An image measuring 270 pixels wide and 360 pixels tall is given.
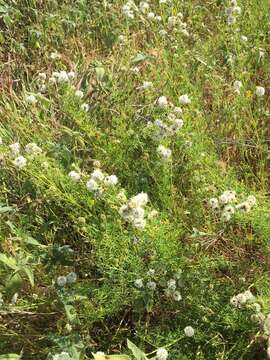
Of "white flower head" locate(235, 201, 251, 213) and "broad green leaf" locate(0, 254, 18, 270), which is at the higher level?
"white flower head" locate(235, 201, 251, 213)

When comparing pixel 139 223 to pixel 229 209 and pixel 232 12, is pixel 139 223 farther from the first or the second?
pixel 232 12

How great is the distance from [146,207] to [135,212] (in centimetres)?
28

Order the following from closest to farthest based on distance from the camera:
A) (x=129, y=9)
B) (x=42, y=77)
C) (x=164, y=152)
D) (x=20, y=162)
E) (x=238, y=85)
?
(x=20, y=162) → (x=164, y=152) → (x=238, y=85) → (x=42, y=77) → (x=129, y=9)

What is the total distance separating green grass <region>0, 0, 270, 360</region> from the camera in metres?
2.20

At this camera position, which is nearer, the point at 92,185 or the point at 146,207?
the point at 92,185

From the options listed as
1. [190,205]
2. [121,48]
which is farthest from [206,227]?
[121,48]

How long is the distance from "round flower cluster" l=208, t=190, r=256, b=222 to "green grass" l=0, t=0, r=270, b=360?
87 mm

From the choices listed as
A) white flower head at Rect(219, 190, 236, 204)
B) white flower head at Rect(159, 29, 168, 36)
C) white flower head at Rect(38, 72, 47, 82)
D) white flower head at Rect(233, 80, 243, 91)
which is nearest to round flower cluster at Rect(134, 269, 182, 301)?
white flower head at Rect(219, 190, 236, 204)

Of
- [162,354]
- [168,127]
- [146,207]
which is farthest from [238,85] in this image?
[162,354]

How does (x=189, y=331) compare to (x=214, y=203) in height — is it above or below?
below

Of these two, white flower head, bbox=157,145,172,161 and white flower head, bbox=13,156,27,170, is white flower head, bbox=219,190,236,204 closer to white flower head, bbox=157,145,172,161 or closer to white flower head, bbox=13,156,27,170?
white flower head, bbox=157,145,172,161

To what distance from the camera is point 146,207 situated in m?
2.30

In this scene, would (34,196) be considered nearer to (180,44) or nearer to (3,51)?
(180,44)

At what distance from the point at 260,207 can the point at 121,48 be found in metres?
1.77
